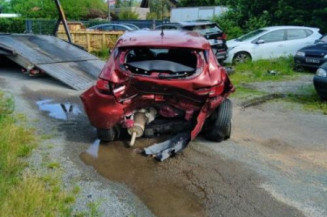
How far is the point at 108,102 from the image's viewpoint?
524cm

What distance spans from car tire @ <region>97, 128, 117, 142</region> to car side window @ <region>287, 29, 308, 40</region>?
11.4 m

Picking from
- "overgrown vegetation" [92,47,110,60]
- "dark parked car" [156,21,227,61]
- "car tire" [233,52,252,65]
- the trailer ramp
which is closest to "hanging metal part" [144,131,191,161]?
the trailer ramp

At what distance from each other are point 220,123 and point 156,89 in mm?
1103

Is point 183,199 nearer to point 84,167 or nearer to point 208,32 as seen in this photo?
point 84,167

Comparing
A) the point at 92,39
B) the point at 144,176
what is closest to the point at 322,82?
the point at 144,176

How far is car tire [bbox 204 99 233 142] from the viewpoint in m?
5.68

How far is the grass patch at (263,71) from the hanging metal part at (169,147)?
5777 millimetres

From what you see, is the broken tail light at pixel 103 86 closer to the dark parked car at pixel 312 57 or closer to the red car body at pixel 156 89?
the red car body at pixel 156 89

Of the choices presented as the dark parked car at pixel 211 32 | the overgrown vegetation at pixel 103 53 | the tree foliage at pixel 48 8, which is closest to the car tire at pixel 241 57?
the dark parked car at pixel 211 32

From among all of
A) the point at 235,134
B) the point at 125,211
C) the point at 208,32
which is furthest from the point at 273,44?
the point at 125,211

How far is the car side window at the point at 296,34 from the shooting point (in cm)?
1513

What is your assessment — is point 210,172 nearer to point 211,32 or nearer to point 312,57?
point 312,57

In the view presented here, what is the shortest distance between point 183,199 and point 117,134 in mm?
2038

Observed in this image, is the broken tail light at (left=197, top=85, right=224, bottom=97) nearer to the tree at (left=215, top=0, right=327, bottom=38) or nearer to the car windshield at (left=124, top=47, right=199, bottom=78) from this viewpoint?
the car windshield at (left=124, top=47, right=199, bottom=78)
